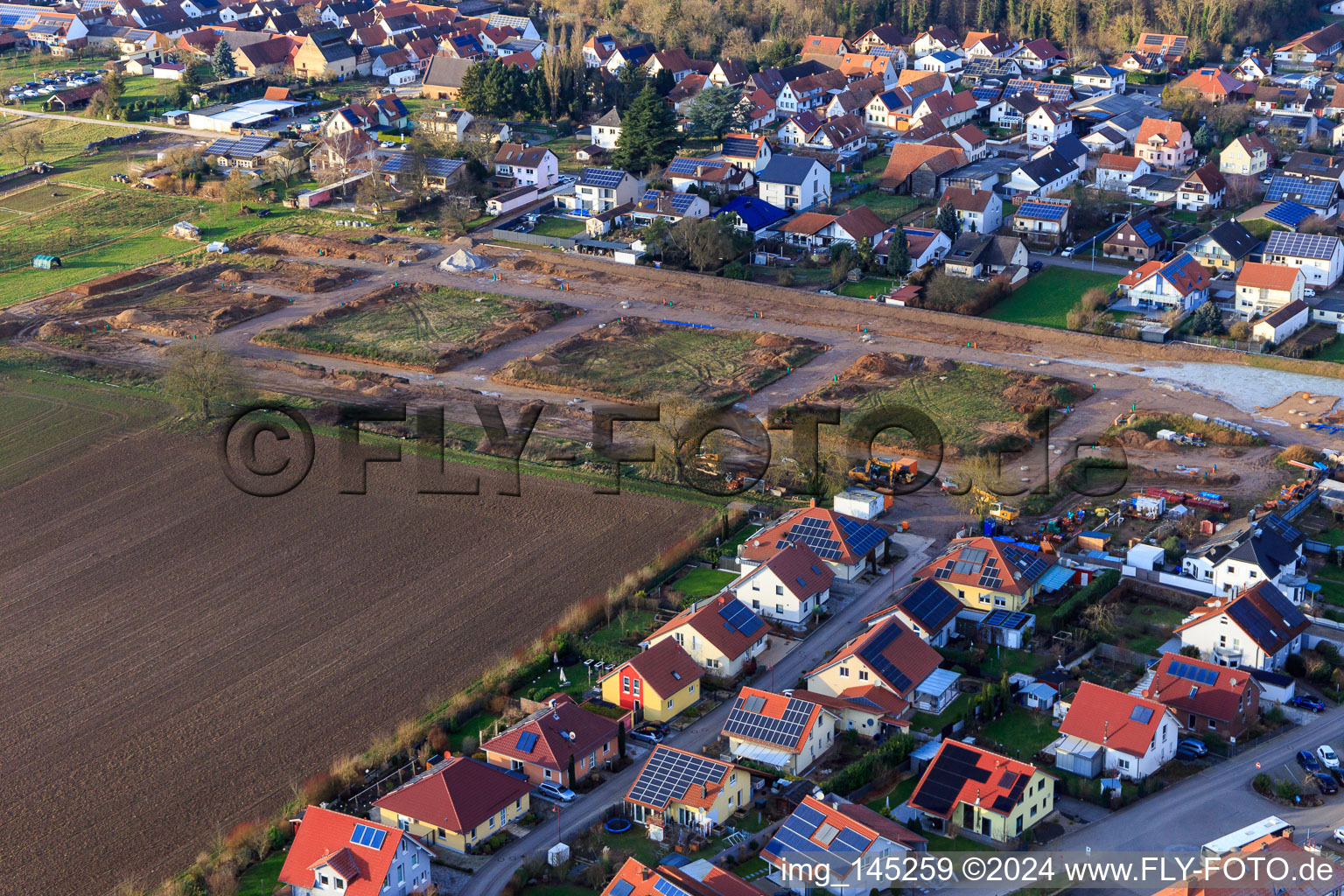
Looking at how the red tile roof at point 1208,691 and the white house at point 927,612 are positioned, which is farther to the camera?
the white house at point 927,612

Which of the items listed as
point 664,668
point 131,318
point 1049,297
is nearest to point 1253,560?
point 664,668

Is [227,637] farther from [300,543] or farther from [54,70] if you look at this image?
[54,70]

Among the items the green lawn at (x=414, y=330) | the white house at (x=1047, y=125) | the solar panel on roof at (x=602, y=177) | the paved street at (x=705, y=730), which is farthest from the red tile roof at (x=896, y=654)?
the white house at (x=1047, y=125)

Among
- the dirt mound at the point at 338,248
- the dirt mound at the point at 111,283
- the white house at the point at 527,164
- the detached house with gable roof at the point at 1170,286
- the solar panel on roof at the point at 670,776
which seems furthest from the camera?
the white house at the point at 527,164

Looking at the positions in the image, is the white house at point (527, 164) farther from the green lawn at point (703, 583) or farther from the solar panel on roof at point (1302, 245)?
the green lawn at point (703, 583)

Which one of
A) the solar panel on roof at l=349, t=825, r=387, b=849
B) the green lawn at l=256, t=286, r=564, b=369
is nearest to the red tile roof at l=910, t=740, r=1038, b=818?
the solar panel on roof at l=349, t=825, r=387, b=849

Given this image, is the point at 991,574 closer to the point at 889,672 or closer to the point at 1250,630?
the point at 889,672
